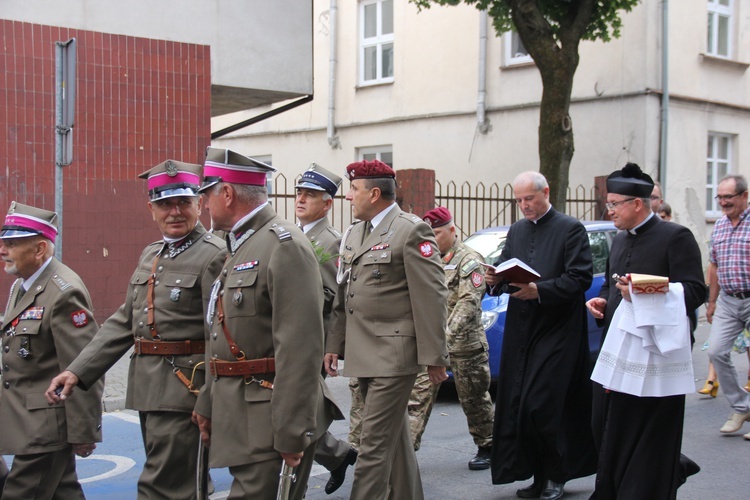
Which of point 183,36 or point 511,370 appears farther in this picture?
point 183,36

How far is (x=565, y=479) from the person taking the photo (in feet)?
18.9

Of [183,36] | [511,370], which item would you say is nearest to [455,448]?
[511,370]

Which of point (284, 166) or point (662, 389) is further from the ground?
point (284, 166)

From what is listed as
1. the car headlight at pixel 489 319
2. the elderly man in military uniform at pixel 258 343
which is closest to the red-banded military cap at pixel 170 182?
the elderly man in military uniform at pixel 258 343

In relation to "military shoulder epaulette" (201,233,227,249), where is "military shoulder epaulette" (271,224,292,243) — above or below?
above

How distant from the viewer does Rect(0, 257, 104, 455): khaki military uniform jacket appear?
4.52m

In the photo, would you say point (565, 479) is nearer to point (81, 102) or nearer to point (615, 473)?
point (615, 473)

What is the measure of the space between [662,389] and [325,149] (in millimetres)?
18370

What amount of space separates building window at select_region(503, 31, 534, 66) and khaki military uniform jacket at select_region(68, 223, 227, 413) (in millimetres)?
15234

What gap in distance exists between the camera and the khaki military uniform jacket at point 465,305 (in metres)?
6.55

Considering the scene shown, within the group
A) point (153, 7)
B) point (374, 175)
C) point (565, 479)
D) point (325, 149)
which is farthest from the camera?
point (325, 149)

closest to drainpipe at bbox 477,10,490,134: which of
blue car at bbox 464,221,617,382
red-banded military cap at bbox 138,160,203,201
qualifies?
blue car at bbox 464,221,617,382

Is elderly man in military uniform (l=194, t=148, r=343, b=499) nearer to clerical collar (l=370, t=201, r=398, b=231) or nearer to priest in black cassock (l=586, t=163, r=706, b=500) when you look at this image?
clerical collar (l=370, t=201, r=398, b=231)

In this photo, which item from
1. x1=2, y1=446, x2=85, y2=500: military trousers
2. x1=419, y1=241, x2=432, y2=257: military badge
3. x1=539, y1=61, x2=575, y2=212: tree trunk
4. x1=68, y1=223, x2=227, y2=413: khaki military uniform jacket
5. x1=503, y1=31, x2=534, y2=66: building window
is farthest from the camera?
x1=503, y1=31, x2=534, y2=66: building window
